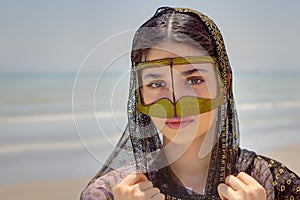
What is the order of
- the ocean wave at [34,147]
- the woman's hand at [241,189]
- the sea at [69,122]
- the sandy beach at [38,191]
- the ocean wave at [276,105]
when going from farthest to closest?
the ocean wave at [276,105] < the ocean wave at [34,147] < the sandy beach at [38,191] < the sea at [69,122] < the woman's hand at [241,189]

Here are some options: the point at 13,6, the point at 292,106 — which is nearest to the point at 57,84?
the point at 13,6

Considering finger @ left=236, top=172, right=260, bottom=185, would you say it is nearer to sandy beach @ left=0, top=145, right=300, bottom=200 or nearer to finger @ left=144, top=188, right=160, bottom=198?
finger @ left=144, top=188, right=160, bottom=198

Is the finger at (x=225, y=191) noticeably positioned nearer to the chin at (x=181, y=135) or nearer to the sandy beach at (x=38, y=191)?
the chin at (x=181, y=135)

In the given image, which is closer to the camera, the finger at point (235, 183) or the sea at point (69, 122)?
the finger at point (235, 183)

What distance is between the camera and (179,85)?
0.74 meters

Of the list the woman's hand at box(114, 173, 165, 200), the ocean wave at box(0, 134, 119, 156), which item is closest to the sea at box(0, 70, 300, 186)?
the ocean wave at box(0, 134, 119, 156)

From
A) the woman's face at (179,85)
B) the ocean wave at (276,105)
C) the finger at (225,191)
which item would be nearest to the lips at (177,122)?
the woman's face at (179,85)

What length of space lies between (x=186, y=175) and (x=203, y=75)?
173 millimetres

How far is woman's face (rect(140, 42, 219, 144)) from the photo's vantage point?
2.42 ft

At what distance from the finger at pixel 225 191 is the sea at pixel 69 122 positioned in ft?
0.64

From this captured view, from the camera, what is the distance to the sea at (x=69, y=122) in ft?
2.69

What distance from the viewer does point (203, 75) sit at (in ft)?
2.47

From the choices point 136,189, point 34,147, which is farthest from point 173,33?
point 34,147

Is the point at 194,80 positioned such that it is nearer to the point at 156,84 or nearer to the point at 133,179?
the point at 156,84
